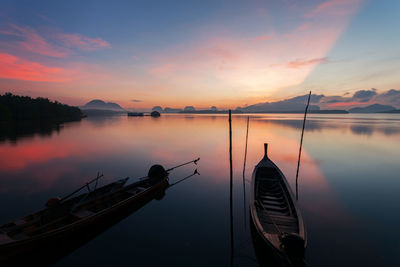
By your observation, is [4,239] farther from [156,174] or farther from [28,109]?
[28,109]

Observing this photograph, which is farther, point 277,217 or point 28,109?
point 28,109

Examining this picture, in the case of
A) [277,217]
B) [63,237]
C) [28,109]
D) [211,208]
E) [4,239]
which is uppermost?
[28,109]

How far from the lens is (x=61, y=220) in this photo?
11.4 metres

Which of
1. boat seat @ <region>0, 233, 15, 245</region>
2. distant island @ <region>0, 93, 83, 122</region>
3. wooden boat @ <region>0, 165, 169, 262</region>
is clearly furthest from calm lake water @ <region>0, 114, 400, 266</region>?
distant island @ <region>0, 93, 83, 122</region>

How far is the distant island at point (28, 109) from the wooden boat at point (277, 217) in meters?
115

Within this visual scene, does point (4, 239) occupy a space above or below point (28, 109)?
below

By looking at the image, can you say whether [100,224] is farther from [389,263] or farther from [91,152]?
[91,152]

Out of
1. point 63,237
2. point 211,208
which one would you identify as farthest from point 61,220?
point 211,208

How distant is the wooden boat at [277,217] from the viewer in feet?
24.8

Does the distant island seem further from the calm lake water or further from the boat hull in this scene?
the boat hull

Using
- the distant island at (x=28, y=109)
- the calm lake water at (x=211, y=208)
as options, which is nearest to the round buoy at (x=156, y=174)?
the calm lake water at (x=211, y=208)

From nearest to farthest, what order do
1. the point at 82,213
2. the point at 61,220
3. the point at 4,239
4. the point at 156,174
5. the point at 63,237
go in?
the point at 4,239
the point at 63,237
the point at 61,220
the point at 82,213
the point at 156,174

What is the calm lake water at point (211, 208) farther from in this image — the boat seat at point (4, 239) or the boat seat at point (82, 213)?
the boat seat at point (4, 239)

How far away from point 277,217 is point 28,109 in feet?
432
